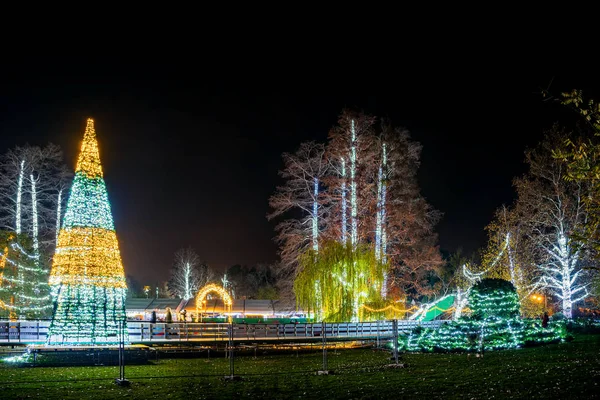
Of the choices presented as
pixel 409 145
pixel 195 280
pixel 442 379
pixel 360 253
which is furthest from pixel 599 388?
pixel 195 280

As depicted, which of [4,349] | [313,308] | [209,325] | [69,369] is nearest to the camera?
[69,369]

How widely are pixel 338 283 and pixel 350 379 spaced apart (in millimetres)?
17213

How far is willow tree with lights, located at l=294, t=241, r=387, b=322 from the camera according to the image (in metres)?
31.6

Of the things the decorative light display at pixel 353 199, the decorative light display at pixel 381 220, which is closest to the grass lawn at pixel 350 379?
the decorative light display at pixel 381 220

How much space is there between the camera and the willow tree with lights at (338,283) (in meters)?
31.6

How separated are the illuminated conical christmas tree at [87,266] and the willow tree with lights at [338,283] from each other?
11.9 metres

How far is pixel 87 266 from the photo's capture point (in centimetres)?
2091

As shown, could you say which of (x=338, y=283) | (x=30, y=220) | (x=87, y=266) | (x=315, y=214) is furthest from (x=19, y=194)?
(x=338, y=283)

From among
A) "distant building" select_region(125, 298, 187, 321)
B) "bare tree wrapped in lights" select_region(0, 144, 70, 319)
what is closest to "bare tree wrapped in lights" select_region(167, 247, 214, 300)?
"distant building" select_region(125, 298, 187, 321)

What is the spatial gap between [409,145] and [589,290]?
46.7ft

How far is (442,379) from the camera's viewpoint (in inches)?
544

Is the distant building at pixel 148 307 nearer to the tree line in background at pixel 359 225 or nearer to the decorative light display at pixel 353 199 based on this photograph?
the tree line in background at pixel 359 225

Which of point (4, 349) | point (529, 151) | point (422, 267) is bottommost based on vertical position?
point (4, 349)

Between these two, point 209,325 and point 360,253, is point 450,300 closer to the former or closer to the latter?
point 360,253
